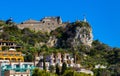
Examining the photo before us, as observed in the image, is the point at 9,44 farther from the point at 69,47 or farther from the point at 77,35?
the point at 77,35

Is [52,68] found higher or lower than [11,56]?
lower

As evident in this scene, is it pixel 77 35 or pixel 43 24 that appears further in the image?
pixel 43 24

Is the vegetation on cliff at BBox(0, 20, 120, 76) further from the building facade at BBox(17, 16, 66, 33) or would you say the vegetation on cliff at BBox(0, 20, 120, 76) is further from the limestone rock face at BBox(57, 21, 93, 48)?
the building facade at BBox(17, 16, 66, 33)

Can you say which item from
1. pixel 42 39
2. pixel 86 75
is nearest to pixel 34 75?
pixel 86 75

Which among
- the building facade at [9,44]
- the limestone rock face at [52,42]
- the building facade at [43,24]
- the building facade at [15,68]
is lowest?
the building facade at [15,68]

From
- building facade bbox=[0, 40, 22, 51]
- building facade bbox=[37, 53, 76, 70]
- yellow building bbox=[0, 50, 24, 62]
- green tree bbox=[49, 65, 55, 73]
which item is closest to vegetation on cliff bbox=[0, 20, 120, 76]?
building facade bbox=[0, 40, 22, 51]

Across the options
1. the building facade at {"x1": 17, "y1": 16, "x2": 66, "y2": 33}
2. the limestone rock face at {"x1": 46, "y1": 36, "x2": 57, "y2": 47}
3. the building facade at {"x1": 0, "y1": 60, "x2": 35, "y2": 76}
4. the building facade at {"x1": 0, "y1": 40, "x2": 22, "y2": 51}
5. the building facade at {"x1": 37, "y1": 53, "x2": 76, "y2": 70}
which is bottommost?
the building facade at {"x1": 0, "y1": 60, "x2": 35, "y2": 76}

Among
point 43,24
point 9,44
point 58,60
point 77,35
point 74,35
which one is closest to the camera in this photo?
point 58,60

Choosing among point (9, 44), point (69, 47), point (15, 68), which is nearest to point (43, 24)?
point (69, 47)

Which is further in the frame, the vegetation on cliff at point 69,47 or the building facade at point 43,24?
the building facade at point 43,24

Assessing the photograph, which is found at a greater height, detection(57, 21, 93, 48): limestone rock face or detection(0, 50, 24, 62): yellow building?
detection(57, 21, 93, 48): limestone rock face

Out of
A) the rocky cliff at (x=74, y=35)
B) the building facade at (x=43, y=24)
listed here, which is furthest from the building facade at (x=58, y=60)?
the building facade at (x=43, y=24)

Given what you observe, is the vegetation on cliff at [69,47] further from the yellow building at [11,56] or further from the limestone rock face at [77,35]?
the yellow building at [11,56]

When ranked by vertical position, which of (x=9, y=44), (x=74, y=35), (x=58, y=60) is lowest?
(x=58, y=60)
